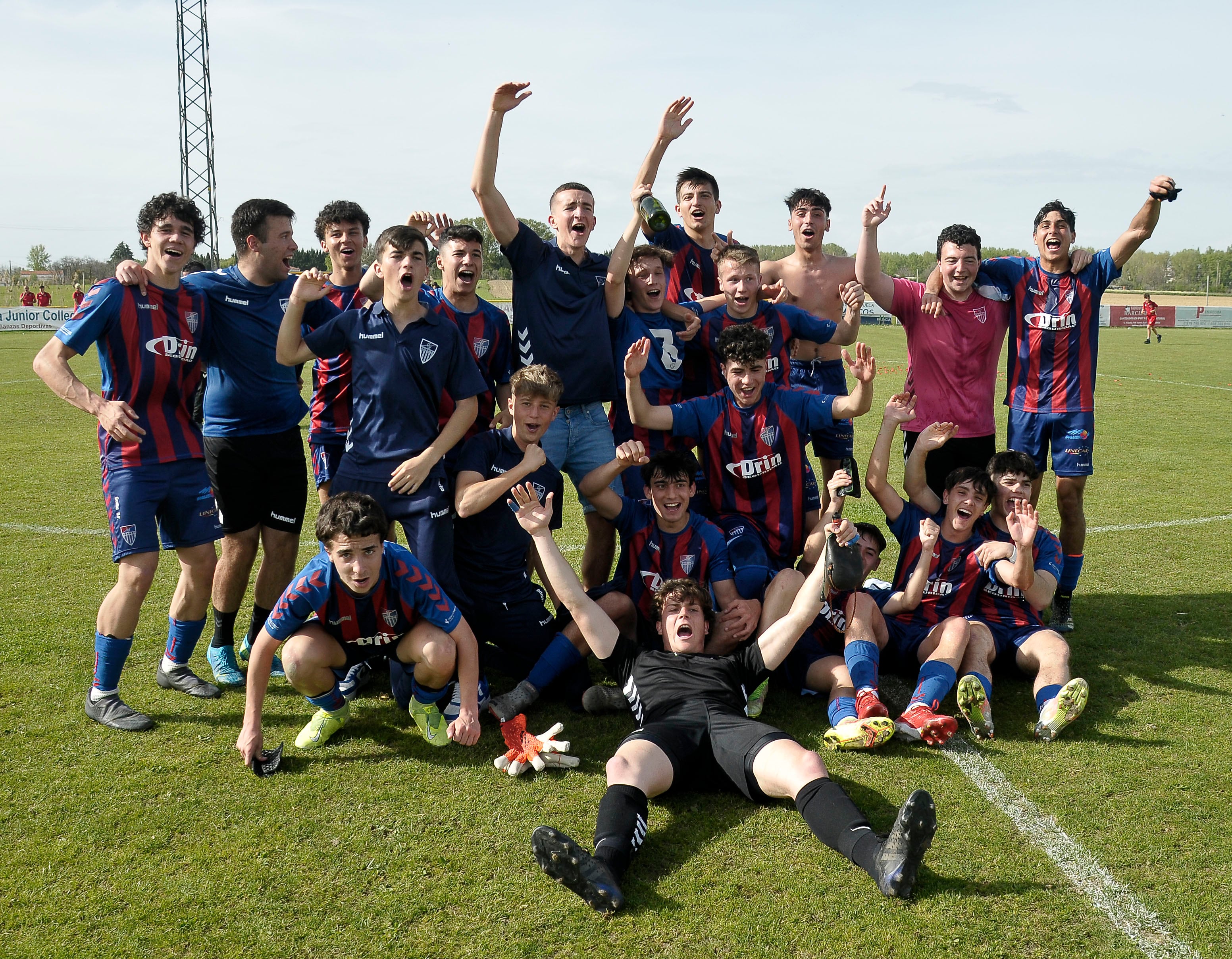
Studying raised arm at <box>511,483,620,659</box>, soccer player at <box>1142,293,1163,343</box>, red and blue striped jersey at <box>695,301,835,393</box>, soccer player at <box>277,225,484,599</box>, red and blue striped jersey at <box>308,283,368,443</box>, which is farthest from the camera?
soccer player at <box>1142,293,1163,343</box>

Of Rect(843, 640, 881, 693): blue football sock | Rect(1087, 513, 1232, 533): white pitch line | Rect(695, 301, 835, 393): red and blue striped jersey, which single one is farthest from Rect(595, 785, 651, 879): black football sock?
Rect(1087, 513, 1232, 533): white pitch line

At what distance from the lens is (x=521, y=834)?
11.9ft

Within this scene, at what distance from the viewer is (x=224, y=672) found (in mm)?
5094

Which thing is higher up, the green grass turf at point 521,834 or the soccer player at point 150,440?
the soccer player at point 150,440

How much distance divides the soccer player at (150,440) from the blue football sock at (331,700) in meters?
0.87

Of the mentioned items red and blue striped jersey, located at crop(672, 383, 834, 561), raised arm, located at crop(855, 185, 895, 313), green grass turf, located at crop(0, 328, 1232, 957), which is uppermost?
raised arm, located at crop(855, 185, 895, 313)

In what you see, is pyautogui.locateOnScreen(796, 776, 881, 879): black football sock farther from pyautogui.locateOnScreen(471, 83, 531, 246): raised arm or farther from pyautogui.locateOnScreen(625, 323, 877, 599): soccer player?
pyautogui.locateOnScreen(471, 83, 531, 246): raised arm

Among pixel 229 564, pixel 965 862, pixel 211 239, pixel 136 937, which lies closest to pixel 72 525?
pixel 229 564

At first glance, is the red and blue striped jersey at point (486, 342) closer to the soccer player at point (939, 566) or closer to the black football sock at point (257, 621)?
the black football sock at point (257, 621)

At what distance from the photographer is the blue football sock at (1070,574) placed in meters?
5.96

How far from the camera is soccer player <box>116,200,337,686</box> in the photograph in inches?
206

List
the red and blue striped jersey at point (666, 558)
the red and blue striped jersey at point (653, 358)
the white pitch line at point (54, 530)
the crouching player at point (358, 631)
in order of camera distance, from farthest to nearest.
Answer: the white pitch line at point (54, 530)
the red and blue striped jersey at point (653, 358)
the red and blue striped jersey at point (666, 558)
the crouching player at point (358, 631)

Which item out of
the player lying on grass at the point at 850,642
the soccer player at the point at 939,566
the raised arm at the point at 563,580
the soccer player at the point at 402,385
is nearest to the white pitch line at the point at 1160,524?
the soccer player at the point at 939,566

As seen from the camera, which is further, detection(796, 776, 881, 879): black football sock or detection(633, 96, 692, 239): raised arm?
detection(633, 96, 692, 239): raised arm
